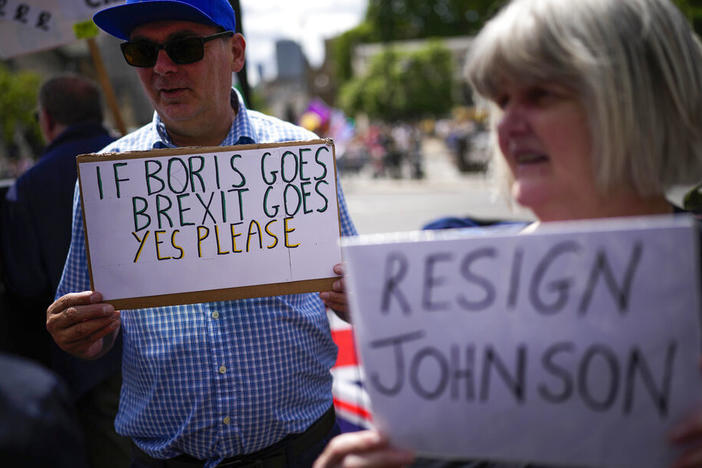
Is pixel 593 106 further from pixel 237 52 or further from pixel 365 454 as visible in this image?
pixel 237 52

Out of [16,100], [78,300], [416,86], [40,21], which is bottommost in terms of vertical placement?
[78,300]

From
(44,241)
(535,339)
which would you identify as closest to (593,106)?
(535,339)

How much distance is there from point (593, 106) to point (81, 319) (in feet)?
4.29

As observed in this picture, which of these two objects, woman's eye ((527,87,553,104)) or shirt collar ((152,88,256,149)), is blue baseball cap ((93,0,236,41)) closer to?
shirt collar ((152,88,256,149))

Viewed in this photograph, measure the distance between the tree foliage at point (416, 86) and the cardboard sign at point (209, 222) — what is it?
191 feet

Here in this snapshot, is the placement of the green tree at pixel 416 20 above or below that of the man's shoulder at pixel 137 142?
above

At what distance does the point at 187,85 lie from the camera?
1.69 m

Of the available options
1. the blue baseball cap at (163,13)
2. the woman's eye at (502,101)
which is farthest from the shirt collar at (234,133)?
the woman's eye at (502,101)

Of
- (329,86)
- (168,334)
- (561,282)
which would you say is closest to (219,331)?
(168,334)

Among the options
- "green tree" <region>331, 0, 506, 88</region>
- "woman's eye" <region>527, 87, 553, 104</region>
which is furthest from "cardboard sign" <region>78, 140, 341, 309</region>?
"green tree" <region>331, 0, 506, 88</region>

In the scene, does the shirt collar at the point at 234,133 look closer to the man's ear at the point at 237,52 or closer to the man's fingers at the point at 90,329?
the man's ear at the point at 237,52

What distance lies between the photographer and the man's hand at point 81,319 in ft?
4.89

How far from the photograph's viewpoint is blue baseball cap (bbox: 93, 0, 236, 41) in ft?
5.45

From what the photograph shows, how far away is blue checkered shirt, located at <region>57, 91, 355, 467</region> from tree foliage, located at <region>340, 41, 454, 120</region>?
58.2m
